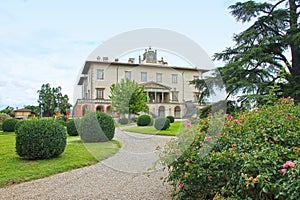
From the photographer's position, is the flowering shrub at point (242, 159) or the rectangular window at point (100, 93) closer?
the flowering shrub at point (242, 159)

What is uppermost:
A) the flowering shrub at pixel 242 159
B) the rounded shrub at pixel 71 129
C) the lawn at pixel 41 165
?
the flowering shrub at pixel 242 159

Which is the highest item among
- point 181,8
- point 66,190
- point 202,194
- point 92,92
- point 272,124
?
point 181,8

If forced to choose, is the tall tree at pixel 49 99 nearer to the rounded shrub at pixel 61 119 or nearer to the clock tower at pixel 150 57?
the rounded shrub at pixel 61 119

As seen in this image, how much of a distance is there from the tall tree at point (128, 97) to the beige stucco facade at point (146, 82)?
0.12m

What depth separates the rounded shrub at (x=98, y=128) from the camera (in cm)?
878

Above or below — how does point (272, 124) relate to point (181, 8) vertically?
below

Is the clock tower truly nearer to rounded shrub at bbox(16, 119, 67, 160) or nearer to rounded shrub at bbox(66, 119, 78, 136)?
rounded shrub at bbox(16, 119, 67, 160)

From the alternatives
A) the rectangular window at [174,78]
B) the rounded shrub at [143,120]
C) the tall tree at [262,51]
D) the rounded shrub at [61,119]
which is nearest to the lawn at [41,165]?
the rounded shrub at [143,120]

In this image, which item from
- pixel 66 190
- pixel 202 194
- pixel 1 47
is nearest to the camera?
pixel 202 194

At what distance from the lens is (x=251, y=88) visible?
11203 millimetres

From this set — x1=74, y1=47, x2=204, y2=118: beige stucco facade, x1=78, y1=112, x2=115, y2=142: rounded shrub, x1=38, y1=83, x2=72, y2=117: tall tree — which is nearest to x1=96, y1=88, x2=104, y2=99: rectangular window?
x1=74, y1=47, x2=204, y2=118: beige stucco facade

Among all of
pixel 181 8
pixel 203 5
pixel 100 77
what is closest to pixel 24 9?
pixel 100 77

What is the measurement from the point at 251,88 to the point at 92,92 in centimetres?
849

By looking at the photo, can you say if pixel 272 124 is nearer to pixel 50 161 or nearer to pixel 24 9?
pixel 50 161
